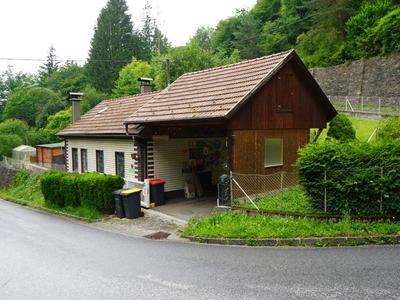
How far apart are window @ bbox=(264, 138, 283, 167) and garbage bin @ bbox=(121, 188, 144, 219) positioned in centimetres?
534

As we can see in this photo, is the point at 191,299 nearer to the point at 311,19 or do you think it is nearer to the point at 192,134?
the point at 192,134

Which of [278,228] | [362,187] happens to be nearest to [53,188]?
[278,228]

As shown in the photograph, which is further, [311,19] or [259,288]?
[311,19]

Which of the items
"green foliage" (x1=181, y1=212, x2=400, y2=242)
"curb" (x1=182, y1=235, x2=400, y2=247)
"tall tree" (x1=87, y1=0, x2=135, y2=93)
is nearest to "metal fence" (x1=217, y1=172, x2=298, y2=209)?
"green foliage" (x1=181, y1=212, x2=400, y2=242)

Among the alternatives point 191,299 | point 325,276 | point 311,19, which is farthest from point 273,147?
point 311,19

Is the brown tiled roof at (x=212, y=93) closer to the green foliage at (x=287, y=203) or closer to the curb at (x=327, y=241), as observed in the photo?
the green foliage at (x=287, y=203)

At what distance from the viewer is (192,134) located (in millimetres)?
15820

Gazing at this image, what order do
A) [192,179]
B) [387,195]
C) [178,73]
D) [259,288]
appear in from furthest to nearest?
1. [178,73]
2. [192,179]
3. [387,195]
4. [259,288]

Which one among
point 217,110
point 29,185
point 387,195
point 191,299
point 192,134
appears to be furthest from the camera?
point 29,185

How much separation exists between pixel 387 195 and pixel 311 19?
45497 millimetres

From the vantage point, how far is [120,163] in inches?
732

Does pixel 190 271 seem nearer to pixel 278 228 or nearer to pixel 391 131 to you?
pixel 278 228

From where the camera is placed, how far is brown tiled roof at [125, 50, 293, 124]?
12.8 metres

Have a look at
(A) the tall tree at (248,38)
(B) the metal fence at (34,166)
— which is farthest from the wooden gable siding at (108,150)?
(A) the tall tree at (248,38)
